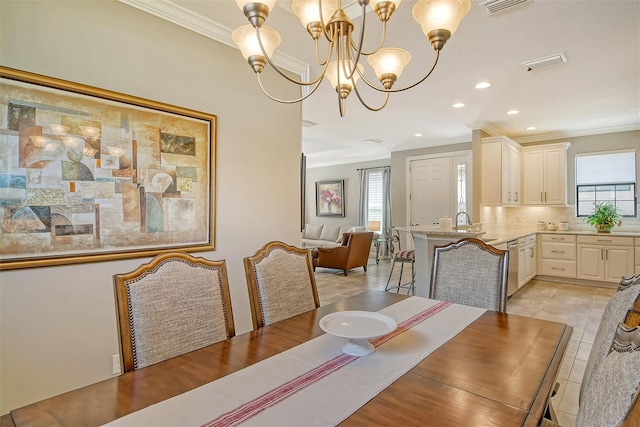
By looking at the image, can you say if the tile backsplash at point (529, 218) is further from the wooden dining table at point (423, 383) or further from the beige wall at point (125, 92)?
the wooden dining table at point (423, 383)

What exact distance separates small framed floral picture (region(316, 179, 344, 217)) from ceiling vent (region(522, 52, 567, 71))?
6076 millimetres

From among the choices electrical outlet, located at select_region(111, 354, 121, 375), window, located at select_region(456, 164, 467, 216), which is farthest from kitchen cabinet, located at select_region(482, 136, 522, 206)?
electrical outlet, located at select_region(111, 354, 121, 375)

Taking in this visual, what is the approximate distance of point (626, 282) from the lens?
1.24 m

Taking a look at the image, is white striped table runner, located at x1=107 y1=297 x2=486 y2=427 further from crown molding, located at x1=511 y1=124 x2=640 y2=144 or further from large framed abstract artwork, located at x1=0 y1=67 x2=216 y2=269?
crown molding, located at x1=511 y1=124 x2=640 y2=144

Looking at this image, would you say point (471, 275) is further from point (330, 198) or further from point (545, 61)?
point (330, 198)

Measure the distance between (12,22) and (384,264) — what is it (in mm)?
6916

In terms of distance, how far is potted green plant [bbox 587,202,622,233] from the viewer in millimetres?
5160

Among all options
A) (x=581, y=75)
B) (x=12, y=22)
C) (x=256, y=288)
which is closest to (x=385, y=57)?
(x=256, y=288)

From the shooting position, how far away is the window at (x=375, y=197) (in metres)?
8.30

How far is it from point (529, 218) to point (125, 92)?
21.7 feet

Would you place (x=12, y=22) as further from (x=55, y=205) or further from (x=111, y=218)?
(x=111, y=218)

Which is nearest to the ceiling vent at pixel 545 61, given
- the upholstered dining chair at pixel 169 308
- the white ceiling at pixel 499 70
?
the white ceiling at pixel 499 70

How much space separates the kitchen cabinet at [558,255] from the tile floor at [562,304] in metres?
0.20

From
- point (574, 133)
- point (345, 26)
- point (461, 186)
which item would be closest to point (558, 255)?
point (461, 186)
